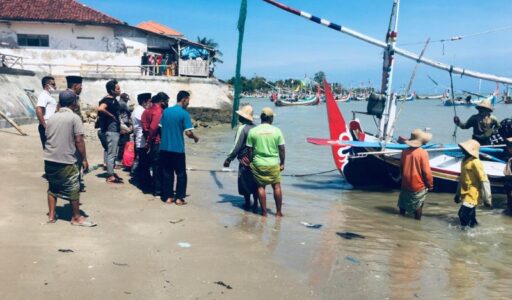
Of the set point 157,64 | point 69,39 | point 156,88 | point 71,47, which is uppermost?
point 69,39

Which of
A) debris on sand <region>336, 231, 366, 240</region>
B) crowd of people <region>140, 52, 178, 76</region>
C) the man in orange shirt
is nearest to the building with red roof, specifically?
crowd of people <region>140, 52, 178, 76</region>

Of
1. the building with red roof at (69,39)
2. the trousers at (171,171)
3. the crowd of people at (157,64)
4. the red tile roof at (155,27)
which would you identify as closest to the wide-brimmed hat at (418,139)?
the trousers at (171,171)

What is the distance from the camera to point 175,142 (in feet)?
23.2

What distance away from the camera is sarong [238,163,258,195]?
7227 mm

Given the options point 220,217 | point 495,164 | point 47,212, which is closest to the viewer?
point 47,212

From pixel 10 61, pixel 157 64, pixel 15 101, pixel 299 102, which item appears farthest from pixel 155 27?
pixel 299 102

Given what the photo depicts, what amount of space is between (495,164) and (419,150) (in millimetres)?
3629

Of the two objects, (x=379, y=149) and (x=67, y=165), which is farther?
(x=379, y=149)

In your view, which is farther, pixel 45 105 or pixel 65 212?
pixel 45 105

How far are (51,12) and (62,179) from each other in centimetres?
2883

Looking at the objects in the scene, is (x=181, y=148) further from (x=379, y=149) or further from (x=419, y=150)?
(x=379, y=149)

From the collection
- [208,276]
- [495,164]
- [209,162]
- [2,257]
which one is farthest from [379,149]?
[2,257]

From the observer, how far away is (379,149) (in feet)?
35.0

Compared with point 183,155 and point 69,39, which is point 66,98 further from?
point 69,39
